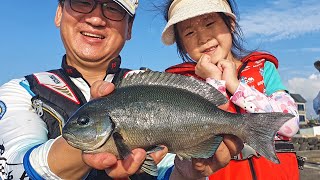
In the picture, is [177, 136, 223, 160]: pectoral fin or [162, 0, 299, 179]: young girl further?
[162, 0, 299, 179]: young girl

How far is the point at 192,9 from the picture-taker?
427 centimetres

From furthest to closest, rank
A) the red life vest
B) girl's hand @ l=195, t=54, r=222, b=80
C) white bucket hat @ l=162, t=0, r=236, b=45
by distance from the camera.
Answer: white bucket hat @ l=162, t=0, r=236, b=45 < the red life vest < girl's hand @ l=195, t=54, r=222, b=80

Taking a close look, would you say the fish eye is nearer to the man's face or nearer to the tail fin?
the tail fin

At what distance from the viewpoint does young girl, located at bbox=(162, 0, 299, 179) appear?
3.69 metres

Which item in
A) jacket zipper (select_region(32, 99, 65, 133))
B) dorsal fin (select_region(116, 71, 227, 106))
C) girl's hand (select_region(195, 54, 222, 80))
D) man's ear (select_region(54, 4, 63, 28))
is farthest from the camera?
man's ear (select_region(54, 4, 63, 28))

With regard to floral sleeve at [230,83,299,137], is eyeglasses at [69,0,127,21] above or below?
above

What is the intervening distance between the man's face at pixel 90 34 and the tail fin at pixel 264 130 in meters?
1.67

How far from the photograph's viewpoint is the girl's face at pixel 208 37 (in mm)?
4293

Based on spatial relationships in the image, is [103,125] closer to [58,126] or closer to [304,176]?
[58,126]

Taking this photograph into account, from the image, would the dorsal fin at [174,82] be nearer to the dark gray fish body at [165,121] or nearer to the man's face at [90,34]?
the dark gray fish body at [165,121]

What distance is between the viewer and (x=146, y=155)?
2670mm

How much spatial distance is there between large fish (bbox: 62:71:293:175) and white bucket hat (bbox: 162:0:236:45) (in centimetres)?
147

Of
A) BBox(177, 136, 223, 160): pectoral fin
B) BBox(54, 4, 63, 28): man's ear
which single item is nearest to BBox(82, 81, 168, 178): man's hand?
BBox(177, 136, 223, 160): pectoral fin

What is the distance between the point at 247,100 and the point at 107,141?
1.63 meters
